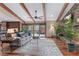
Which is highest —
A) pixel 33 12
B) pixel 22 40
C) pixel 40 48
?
pixel 33 12

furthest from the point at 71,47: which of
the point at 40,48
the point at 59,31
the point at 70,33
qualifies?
the point at 40,48

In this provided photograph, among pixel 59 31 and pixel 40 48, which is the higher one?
pixel 59 31

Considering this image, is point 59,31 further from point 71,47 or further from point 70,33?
point 71,47

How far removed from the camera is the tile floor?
314 centimetres

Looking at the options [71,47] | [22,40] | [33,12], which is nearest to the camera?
[71,47]

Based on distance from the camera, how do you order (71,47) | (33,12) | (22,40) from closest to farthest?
(71,47), (33,12), (22,40)

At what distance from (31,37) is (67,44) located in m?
0.86

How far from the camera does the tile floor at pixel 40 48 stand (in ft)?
10.3

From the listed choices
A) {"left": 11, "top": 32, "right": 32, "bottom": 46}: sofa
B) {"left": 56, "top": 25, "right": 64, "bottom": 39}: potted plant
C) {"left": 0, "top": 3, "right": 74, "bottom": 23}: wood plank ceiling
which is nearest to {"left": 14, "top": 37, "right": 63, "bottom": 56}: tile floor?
{"left": 11, "top": 32, "right": 32, "bottom": 46}: sofa

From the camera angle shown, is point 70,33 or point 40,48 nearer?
point 70,33

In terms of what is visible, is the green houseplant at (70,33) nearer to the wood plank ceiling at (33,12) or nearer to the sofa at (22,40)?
the wood plank ceiling at (33,12)

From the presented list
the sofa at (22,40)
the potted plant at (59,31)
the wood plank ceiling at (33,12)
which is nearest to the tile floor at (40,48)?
the sofa at (22,40)

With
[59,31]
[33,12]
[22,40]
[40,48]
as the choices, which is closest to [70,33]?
[59,31]

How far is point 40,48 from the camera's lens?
10.9 ft
